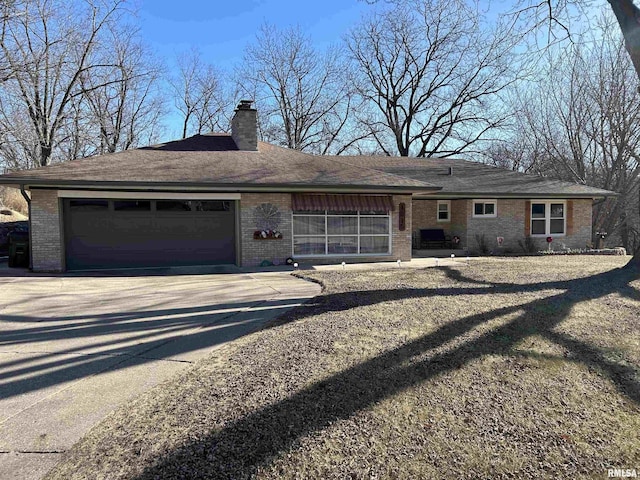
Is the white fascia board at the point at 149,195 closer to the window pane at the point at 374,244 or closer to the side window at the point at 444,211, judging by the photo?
the window pane at the point at 374,244

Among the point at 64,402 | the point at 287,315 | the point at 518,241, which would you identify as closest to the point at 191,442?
the point at 64,402

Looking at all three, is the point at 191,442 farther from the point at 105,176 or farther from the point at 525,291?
the point at 105,176

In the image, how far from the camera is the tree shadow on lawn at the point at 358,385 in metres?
2.61

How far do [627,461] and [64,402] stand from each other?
13.8 feet

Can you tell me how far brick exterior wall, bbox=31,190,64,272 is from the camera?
11617 mm

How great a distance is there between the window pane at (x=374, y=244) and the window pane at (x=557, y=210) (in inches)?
344

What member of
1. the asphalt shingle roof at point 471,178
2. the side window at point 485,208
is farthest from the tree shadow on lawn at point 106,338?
the side window at point 485,208

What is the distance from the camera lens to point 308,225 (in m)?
14.1

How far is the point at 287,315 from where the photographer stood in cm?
621

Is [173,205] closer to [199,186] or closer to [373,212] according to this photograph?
[199,186]

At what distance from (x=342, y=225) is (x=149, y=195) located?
626 cm

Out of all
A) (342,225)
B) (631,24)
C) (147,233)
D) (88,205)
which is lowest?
(147,233)

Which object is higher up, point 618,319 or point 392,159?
point 392,159

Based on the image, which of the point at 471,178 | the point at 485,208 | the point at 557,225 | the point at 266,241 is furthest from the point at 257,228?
the point at 557,225
